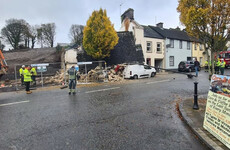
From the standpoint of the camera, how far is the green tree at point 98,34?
621 inches

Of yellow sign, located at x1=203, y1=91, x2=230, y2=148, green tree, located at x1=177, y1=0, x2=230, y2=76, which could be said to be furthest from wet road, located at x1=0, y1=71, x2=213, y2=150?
green tree, located at x1=177, y1=0, x2=230, y2=76

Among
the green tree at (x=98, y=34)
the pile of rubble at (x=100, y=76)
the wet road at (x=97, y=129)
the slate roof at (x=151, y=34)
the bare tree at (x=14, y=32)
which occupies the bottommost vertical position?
the wet road at (x=97, y=129)

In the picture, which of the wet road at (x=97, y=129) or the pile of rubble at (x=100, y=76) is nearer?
the wet road at (x=97, y=129)

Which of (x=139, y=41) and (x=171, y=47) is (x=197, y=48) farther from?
(x=139, y=41)

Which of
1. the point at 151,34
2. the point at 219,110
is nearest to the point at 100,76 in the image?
the point at 219,110

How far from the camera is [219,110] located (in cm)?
311

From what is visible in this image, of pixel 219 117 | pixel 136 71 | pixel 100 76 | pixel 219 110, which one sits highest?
pixel 136 71

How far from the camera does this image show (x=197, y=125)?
3.70 meters

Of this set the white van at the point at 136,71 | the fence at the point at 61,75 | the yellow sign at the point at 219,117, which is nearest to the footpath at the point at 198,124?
the yellow sign at the point at 219,117

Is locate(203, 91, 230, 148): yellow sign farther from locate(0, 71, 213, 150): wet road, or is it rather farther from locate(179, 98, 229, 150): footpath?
locate(0, 71, 213, 150): wet road

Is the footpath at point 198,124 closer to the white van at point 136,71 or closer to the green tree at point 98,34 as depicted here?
the white van at point 136,71

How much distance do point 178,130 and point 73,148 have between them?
8.73ft

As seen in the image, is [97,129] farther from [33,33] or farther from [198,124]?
[33,33]

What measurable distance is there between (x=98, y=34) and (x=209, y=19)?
12.4 metres
